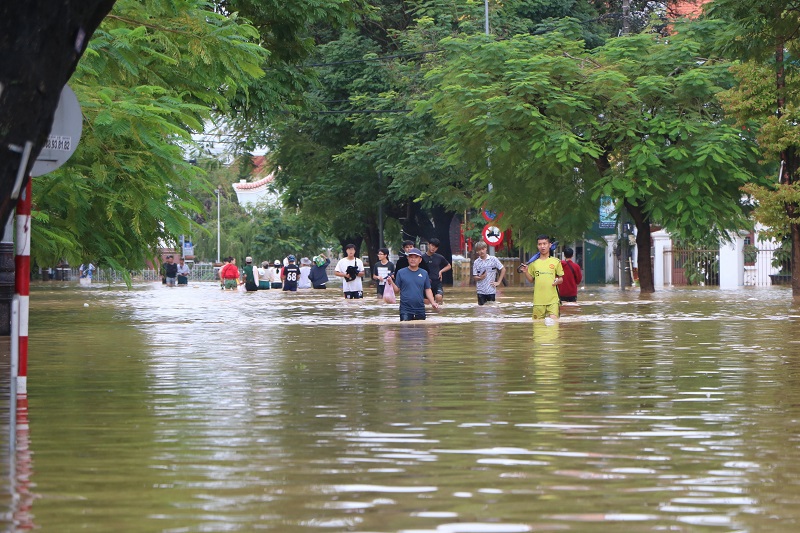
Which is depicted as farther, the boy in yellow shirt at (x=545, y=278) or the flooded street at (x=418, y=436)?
the boy in yellow shirt at (x=545, y=278)

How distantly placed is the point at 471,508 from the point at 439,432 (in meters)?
2.68

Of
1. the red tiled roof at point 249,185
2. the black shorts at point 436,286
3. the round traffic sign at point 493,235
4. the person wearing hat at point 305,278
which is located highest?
the red tiled roof at point 249,185

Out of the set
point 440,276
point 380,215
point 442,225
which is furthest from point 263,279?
point 440,276

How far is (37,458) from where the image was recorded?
8.03m

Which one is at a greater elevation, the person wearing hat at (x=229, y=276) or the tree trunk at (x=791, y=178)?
the tree trunk at (x=791, y=178)

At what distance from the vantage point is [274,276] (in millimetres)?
70062

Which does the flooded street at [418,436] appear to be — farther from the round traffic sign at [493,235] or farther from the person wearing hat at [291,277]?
the person wearing hat at [291,277]

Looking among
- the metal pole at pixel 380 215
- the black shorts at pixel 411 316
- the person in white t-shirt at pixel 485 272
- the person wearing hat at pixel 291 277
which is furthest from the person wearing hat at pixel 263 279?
the black shorts at pixel 411 316

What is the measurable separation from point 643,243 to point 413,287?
75.2 ft

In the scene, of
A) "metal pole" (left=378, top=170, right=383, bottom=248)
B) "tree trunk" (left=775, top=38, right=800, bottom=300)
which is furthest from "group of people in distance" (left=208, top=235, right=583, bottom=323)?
"metal pole" (left=378, top=170, right=383, bottom=248)

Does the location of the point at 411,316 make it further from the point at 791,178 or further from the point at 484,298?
the point at 791,178

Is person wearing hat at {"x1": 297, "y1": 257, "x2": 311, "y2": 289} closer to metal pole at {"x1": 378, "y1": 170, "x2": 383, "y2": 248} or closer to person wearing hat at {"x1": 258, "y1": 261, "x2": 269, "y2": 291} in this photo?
person wearing hat at {"x1": 258, "y1": 261, "x2": 269, "y2": 291}

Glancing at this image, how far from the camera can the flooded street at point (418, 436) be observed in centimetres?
644

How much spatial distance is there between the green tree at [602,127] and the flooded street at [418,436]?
21.5 m
